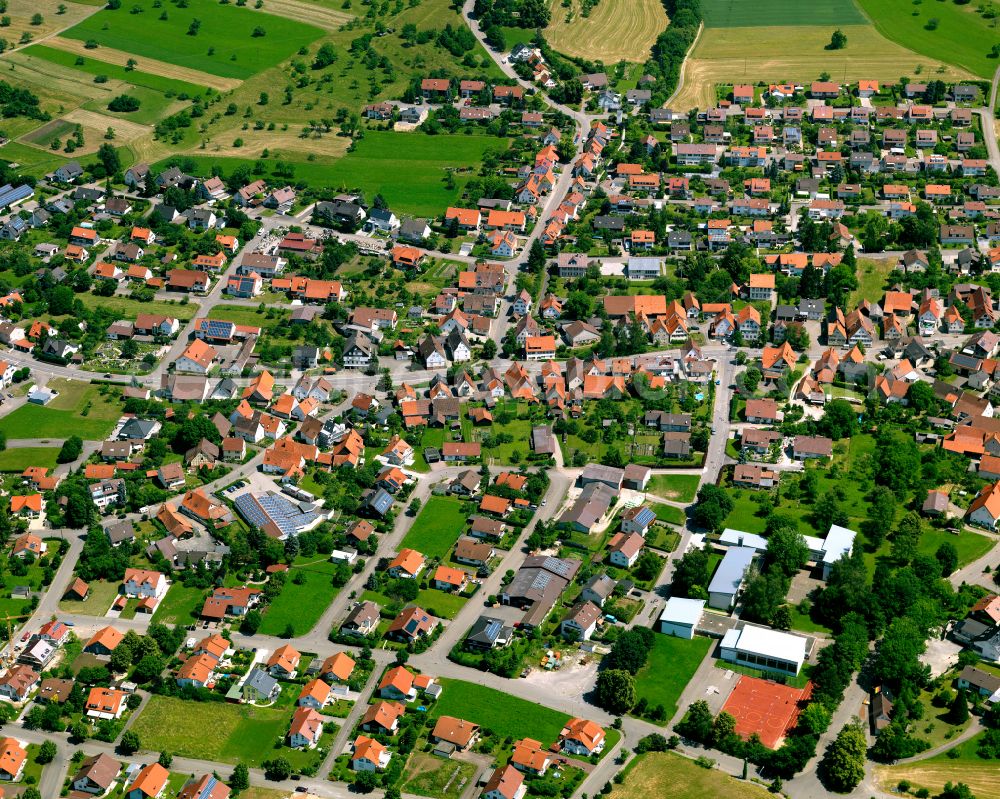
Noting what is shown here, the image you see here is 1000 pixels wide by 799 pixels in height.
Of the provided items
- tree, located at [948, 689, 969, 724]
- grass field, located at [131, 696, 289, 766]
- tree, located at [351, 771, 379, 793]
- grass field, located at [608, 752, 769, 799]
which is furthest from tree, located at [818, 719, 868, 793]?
grass field, located at [131, 696, 289, 766]

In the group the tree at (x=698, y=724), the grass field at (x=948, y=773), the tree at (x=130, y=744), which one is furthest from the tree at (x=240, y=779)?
the grass field at (x=948, y=773)

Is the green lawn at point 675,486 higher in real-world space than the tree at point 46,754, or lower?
higher

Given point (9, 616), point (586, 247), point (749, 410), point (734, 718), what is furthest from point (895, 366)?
point (9, 616)

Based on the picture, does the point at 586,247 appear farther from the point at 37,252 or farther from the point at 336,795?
the point at 336,795

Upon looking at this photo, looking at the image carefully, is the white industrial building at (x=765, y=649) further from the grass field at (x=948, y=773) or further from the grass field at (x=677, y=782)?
the grass field at (x=677, y=782)

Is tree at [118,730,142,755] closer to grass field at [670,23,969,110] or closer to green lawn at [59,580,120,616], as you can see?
green lawn at [59,580,120,616]

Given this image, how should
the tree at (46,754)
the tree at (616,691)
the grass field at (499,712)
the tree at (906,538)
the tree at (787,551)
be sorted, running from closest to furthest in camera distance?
the tree at (46,754) < the grass field at (499,712) < the tree at (616,691) < the tree at (906,538) < the tree at (787,551)

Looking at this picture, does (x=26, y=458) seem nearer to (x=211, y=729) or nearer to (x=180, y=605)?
(x=180, y=605)
